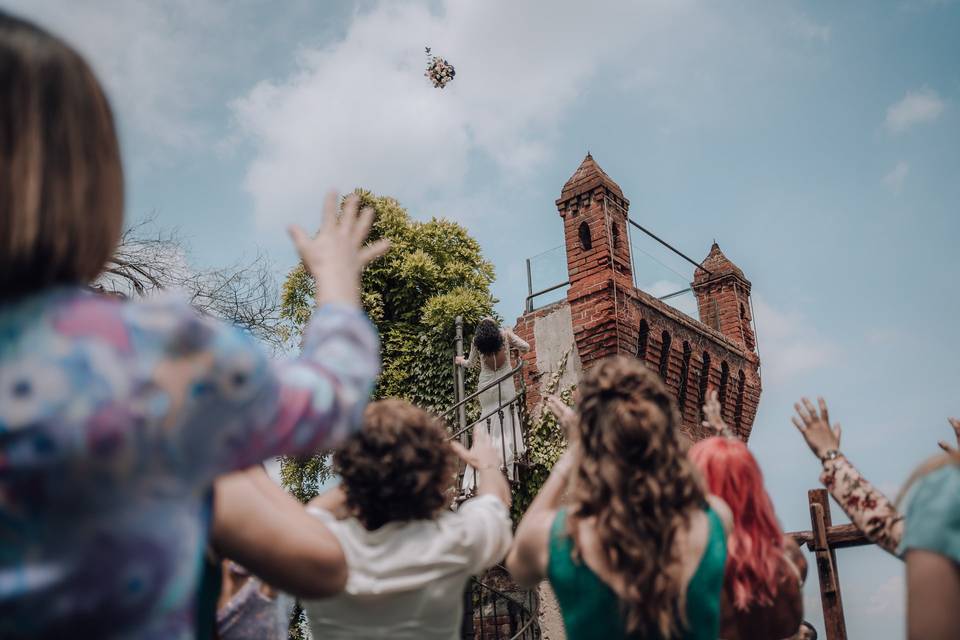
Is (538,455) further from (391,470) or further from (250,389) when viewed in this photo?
(250,389)

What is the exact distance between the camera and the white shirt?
225 cm

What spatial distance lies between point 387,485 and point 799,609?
1523mm

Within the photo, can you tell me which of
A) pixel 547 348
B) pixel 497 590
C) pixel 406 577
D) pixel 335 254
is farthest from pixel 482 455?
pixel 547 348

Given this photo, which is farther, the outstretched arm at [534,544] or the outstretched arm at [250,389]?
the outstretched arm at [534,544]

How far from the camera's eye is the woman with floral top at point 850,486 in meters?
2.52

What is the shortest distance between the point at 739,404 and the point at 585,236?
3842mm

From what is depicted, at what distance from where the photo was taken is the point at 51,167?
1011 mm

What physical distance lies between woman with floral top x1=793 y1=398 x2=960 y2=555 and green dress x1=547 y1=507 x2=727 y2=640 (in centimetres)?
62

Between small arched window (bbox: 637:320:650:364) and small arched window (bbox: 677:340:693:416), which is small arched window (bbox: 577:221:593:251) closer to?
small arched window (bbox: 637:320:650:364)

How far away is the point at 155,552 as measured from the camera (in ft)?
3.27

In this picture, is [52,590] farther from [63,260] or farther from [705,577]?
[705,577]

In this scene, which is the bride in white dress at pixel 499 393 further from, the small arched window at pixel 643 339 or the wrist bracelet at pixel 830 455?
the wrist bracelet at pixel 830 455

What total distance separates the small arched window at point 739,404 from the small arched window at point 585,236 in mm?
3550

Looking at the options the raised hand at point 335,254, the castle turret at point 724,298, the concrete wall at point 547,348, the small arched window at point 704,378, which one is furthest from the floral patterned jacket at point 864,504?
the castle turret at point 724,298
